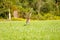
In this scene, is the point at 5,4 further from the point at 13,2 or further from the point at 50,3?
the point at 50,3

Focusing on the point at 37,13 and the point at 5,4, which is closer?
the point at 5,4

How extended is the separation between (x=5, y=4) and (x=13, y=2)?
10.4 ft

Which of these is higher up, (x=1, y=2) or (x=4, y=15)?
(x=1, y=2)

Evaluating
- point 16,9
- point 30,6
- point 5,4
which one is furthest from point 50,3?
point 5,4

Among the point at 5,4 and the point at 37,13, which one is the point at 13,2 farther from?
the point at 37,13

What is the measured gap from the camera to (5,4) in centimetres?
3988

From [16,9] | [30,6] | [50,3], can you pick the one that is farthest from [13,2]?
[50,3]

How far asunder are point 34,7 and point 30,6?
3.61 feet

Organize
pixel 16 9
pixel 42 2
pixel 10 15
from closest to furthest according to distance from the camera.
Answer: pixel 10 15 → pixel 16 9 → pixel 42 2

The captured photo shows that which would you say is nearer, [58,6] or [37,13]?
[37,13]

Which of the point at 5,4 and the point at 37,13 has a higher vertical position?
the point at 5,4

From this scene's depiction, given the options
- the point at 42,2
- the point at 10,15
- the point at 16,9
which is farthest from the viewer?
the point at 42,2

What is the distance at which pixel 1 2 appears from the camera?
3981cm

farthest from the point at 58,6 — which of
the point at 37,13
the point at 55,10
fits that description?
the point at 37,13
